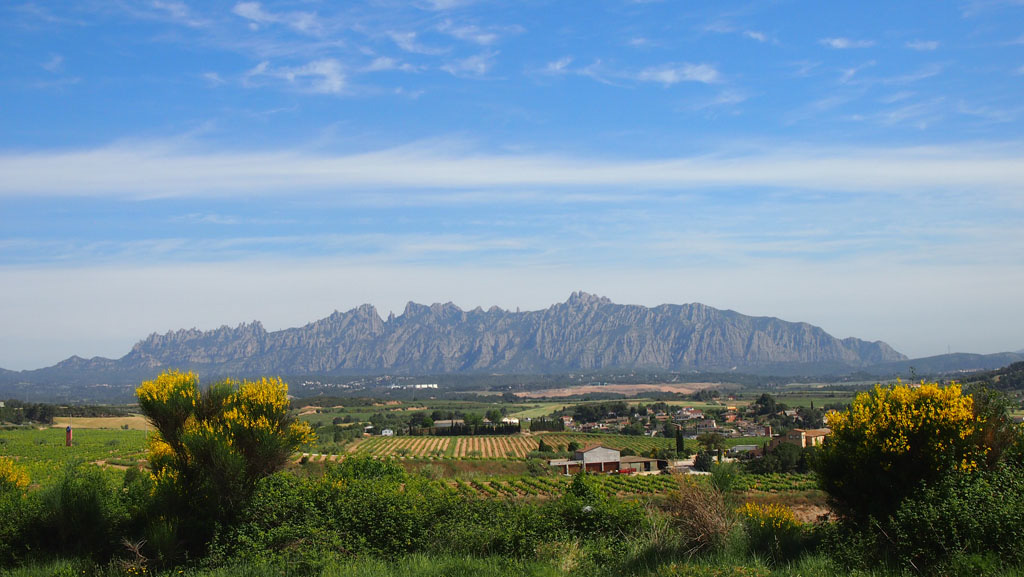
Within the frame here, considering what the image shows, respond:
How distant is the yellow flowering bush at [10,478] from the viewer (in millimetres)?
17656

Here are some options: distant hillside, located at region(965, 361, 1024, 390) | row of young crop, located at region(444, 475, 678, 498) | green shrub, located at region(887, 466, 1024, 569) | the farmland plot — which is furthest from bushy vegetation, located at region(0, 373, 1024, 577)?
distant hillside, located at region(965, 361, 1024, 390)

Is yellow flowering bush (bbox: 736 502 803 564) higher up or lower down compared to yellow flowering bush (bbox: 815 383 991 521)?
lower down

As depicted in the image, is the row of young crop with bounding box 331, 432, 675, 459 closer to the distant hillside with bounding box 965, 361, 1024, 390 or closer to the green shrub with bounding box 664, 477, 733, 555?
the distant hillside with bounding box 965, 361, 1024, 390

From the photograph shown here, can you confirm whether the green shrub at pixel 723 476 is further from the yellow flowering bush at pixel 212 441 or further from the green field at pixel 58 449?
the green field at pixel 58 449

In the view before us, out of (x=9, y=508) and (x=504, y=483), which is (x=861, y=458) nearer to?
(x=9, y=508)

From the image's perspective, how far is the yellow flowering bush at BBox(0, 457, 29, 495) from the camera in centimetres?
1766

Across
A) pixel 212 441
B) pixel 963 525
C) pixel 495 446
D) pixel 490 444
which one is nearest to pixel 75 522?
pixel 212 441

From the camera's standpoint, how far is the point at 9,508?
→ 1631 centimetres

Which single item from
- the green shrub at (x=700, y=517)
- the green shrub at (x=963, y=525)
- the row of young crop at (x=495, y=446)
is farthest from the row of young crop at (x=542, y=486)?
the green shrub at (x=963, y=525)

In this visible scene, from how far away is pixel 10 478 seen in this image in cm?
1792

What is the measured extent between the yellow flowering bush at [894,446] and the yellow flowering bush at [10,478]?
2030cm

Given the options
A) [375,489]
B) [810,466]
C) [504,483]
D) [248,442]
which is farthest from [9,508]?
[504,483]

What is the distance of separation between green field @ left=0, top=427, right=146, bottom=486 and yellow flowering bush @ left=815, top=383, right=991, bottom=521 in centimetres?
3427

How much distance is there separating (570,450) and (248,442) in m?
74.7
